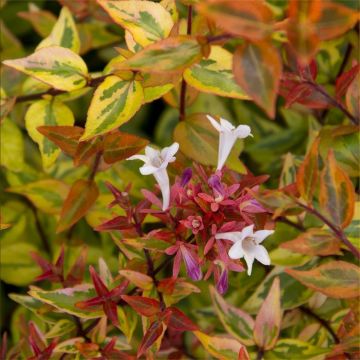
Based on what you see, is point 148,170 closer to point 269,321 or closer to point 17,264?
point 269,321

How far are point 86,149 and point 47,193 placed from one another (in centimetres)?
32

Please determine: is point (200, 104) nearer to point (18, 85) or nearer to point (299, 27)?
point (18, 85)

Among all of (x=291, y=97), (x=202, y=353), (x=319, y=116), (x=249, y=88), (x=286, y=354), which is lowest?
(x=202, y=353)

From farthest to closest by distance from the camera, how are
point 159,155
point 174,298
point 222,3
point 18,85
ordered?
1. point 18,85
2. point 174,298
3. point 159,155
4. point 222,3

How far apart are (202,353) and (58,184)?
0.41 metres

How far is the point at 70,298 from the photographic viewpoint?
0.94 meters

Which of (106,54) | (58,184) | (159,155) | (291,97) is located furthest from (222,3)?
(106,54)

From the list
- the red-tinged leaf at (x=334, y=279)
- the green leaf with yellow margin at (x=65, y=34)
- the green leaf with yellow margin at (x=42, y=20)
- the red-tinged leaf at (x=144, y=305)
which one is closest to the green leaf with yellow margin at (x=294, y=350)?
the red-tinged leaf at (x=334, y=279)

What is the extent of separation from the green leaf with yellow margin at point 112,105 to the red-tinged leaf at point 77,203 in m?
0.22

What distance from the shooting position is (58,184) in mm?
1223

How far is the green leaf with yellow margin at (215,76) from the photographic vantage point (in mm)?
910

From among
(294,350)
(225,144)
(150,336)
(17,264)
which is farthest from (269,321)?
(17,264)

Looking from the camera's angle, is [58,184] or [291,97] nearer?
[291,97]

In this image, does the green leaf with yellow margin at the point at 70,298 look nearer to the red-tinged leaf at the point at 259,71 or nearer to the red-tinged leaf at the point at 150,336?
the red-tinged leaf at the point at 150,336
